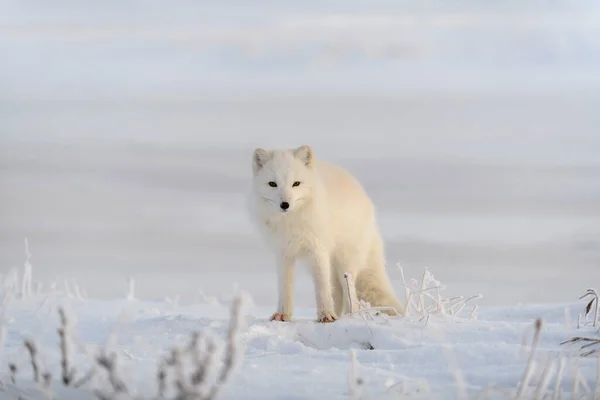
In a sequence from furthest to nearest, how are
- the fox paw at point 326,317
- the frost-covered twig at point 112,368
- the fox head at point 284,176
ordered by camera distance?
the fox paw at point 326,317 < the fox head at point 284,176 < the frost-covered twig at point 112,368

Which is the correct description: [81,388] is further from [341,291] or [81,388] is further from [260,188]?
[341,291]

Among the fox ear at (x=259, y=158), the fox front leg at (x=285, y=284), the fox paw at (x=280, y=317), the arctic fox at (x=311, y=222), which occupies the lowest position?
the fox paw at (x=280, y=317)

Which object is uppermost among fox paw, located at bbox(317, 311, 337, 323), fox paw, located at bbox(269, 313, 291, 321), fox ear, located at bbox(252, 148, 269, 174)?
fox ear, located at bbox(252, 148, 269, 174)

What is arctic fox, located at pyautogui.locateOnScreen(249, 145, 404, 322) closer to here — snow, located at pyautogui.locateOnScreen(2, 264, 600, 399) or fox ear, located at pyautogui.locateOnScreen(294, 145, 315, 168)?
fox ear, located at pyautogui.locateOnScreen(294, 145, 315, 168)

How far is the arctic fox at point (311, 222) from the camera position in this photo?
19.5ft

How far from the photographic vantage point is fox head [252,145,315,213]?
5793 mm

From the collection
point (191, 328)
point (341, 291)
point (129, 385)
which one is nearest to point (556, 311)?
point (341, 291)

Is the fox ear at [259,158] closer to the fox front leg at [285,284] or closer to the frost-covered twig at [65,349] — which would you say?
the fox front leg at [285,284]

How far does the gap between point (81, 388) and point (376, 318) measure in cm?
304

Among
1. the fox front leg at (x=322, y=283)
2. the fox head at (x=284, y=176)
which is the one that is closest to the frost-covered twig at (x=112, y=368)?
the fox head at (x=284, y=176)

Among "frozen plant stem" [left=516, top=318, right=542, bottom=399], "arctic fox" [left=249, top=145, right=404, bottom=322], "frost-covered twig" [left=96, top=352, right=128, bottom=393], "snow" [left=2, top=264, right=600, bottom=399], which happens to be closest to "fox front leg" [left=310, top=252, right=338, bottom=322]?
"arctic fox" [left=249, top=145, right=404, bottom=322]

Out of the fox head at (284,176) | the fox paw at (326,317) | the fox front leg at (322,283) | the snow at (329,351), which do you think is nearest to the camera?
the snow at (329,351)

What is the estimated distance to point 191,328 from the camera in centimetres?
527

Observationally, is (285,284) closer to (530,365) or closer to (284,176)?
(284,176)
